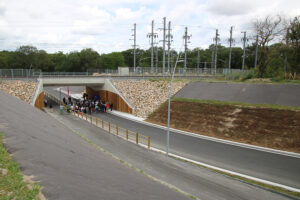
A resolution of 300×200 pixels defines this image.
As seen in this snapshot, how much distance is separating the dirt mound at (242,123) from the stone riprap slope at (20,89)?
1539 cm

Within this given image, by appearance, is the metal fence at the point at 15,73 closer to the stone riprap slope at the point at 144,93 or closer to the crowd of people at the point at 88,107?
the crowd of people at the point at 88,107

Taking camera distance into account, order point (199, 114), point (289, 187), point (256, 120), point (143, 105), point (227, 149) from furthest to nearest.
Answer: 1. point (143, 105)
2. point (199, 114)
3. point (256, 120)
4. point (227, 149)
5. point (289, 187)

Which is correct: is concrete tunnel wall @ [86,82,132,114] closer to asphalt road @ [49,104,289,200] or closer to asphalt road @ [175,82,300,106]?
asphalt road @ [175,82,300,106]

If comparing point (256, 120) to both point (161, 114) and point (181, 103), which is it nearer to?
point (181, 103)

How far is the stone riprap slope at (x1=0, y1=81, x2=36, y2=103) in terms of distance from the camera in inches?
965

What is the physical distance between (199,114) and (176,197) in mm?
16967

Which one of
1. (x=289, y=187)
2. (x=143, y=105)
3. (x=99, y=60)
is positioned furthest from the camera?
(x=99, y=60)

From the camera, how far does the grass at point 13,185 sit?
4.71 m

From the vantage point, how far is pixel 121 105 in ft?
104

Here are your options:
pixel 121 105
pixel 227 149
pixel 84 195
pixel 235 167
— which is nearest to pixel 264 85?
pixel 227 149

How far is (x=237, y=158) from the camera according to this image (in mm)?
15016

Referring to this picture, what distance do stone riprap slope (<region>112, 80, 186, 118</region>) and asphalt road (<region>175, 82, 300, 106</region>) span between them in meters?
2.31

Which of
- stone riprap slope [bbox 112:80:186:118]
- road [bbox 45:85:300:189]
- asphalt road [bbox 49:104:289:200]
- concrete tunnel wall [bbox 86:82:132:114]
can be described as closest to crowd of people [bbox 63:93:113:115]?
concrete tunnel wall [bbox 86:82:132:114]

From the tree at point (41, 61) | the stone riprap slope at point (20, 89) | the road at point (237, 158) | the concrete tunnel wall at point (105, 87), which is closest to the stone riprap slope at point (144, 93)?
the concrete tunnel wall at point (105, 87)
